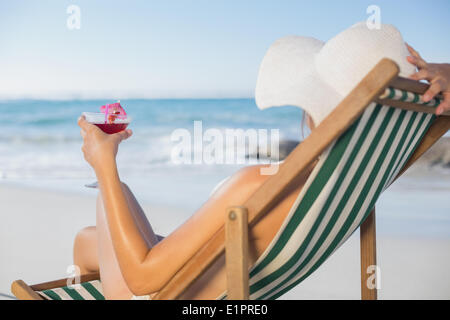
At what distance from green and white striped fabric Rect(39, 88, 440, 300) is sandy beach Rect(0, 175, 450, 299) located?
53.4 inches

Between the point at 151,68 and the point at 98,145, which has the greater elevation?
the point at 151,68

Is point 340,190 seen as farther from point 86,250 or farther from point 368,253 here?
point 86,250

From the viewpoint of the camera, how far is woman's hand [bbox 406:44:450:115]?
1087mm

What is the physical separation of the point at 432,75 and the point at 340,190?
0.29 m

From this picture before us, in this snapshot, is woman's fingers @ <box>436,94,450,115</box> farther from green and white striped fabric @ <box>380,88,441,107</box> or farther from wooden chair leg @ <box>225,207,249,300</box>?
wooden chair leg @ <box>225,207,249,300</box>

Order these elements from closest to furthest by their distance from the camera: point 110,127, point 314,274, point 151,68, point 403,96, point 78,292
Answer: point 403,96, point 110,127, point 78,292, point 314,274, point 151,68

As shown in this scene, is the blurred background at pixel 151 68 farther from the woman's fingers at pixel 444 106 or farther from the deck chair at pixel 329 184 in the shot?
the woman's fingers at pixel 444 106

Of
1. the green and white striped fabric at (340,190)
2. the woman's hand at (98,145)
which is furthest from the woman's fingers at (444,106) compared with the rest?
the woman's hand at (98,145)

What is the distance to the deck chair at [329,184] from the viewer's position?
0.95 meters

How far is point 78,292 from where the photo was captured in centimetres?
158

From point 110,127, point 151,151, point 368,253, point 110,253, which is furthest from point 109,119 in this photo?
point 151,151

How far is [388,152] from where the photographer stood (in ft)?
3.89

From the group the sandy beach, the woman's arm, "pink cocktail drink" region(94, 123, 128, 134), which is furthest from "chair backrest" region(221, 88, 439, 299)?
the sandy beach

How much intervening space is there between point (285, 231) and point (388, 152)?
294mm
